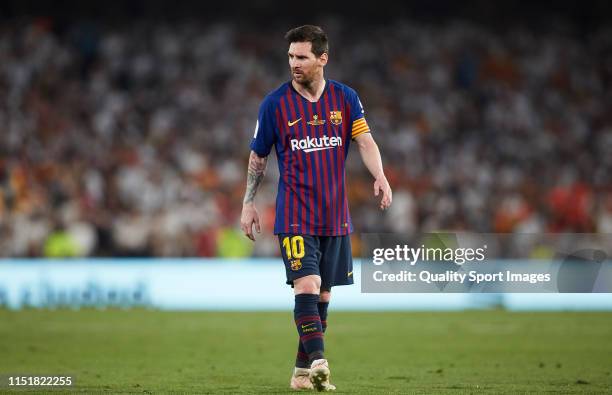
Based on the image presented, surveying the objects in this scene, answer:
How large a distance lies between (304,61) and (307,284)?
144 centimetres

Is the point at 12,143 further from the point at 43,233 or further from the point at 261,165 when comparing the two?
the point at 261,165

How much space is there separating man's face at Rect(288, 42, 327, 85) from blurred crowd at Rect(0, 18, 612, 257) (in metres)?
11.5

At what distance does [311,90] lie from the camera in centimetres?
708

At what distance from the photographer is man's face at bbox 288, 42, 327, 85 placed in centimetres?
691

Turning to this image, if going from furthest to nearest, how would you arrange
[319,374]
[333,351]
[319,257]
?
[333,351]
[319,257]
[319,374]

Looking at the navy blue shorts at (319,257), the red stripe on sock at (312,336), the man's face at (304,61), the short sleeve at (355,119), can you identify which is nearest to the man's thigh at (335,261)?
the navy blue shorts at (319,257)

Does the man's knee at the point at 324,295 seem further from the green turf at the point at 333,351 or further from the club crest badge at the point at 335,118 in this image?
the club crest badge at the point at 335,118

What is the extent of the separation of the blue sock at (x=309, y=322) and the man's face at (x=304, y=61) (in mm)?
1442

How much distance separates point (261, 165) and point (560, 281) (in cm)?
326

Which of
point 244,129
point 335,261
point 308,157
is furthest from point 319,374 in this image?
point 244,129

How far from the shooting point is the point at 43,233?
1792 cm

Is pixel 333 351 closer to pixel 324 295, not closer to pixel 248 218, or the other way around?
pixel 324 295

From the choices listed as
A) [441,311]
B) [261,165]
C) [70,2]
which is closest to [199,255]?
[441,311]

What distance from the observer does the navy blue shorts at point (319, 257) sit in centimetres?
691
